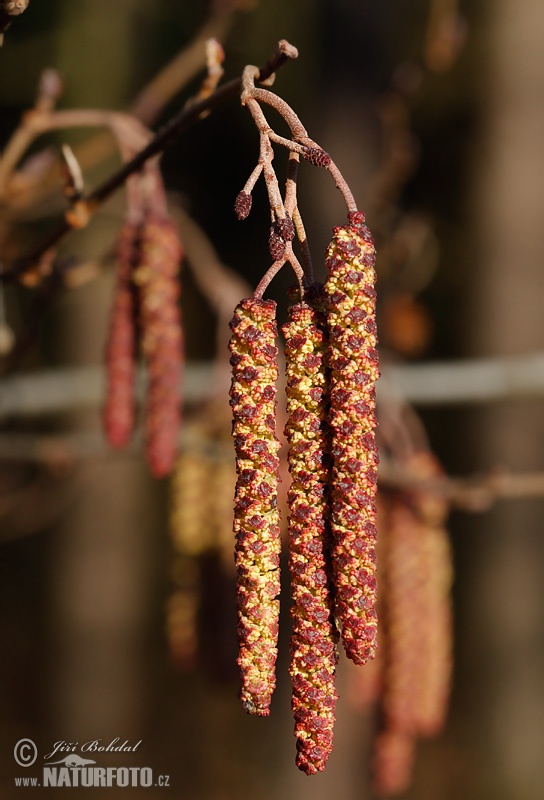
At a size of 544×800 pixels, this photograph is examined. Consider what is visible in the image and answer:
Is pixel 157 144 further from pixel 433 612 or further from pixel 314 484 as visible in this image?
pixel 433 612

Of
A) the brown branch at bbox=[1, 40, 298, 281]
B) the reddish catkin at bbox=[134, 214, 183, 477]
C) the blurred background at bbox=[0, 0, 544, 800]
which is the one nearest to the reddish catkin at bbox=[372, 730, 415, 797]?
the reddish catkin at bbox=[134, 214, 183, 477]

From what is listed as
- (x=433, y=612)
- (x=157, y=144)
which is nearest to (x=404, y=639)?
(x=433, y=612)

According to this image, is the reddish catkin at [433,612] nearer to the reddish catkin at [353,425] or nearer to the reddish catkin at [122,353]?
the reddish catkin at [122,353]

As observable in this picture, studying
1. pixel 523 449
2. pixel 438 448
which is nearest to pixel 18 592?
pixel 438 448

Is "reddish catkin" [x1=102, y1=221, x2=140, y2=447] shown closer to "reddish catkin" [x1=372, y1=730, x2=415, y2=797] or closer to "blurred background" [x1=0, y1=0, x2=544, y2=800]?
"reddish catkin" [x1=372, y1=730, x2=415, y2=797]

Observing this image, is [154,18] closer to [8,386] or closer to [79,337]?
[79,337]

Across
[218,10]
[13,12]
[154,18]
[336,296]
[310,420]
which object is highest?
[154,18]
